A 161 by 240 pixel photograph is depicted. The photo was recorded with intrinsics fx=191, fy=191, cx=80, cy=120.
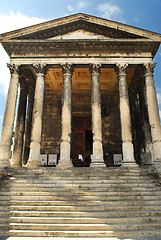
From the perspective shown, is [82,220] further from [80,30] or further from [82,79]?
[82,79]

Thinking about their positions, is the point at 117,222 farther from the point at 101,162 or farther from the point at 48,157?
the point at 48,157

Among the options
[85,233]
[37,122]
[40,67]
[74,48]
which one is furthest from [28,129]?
[85,233]

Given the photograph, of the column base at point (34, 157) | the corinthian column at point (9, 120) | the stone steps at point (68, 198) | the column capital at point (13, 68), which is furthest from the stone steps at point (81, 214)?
the column capital at point (13, 68)

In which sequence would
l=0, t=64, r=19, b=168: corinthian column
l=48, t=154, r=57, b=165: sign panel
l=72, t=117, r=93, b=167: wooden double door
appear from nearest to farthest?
l=0, t=64, r=19, b=168: corinthian column < l=48, t=154, r=57, b=165: sign panel < l=72, t=117, r=93, b=167: wooden double door

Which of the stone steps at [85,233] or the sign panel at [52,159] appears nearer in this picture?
the stone steps at [85,233]

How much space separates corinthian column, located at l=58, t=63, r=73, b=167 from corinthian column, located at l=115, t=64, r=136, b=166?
3.16m

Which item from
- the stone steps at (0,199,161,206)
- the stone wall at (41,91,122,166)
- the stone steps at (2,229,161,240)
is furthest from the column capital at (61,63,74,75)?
the stone steps at (2,229,161,240)

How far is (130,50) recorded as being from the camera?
41.3 feet

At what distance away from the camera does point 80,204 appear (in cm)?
728

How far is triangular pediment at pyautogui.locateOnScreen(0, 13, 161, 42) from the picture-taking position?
12430 millimetres

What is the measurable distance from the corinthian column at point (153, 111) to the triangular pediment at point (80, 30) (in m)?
2.27

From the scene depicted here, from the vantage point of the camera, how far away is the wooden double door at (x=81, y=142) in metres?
15.8

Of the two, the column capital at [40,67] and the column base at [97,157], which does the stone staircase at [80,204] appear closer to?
the column base at [97,157]

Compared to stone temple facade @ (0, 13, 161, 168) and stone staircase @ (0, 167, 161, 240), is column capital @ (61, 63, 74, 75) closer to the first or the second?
stone temple facade @ (0, 13, 161, 168)
